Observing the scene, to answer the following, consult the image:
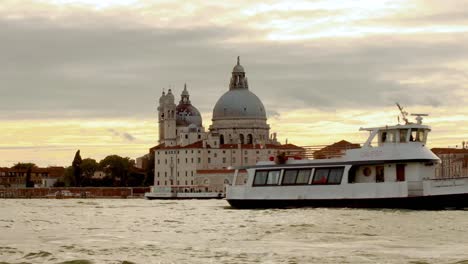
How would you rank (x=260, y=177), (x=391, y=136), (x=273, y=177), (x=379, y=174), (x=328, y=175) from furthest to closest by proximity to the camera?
(x=260, y=177) → (x=273, y=177) → (x=328, y=175) → (x=379, y=174) → (x=391, y=136)

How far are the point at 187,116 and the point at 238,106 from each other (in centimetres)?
2037

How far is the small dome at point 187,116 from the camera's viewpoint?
17989cm

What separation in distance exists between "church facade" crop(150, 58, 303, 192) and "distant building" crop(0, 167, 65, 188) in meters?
24.6

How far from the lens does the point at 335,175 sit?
45781 mm

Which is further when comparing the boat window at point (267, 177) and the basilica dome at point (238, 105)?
the basilica dome at point (238, 105)

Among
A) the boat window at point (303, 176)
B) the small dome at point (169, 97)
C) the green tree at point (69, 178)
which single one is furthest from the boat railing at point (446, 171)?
the small dome at point (169, 97)

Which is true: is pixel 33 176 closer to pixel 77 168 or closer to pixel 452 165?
pixel 77 168

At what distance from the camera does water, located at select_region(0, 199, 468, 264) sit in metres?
21.5

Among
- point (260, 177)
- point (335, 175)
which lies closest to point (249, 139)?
point (260, 177)

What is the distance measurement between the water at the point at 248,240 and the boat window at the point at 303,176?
9708 mm

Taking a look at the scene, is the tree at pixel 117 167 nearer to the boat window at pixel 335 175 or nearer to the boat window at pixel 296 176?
the boat window at pixel 296 176

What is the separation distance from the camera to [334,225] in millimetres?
31469

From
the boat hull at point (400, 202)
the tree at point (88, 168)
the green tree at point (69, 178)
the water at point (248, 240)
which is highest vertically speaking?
the tree at point (88, 168)

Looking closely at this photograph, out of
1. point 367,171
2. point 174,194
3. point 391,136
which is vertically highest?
point 391,136
